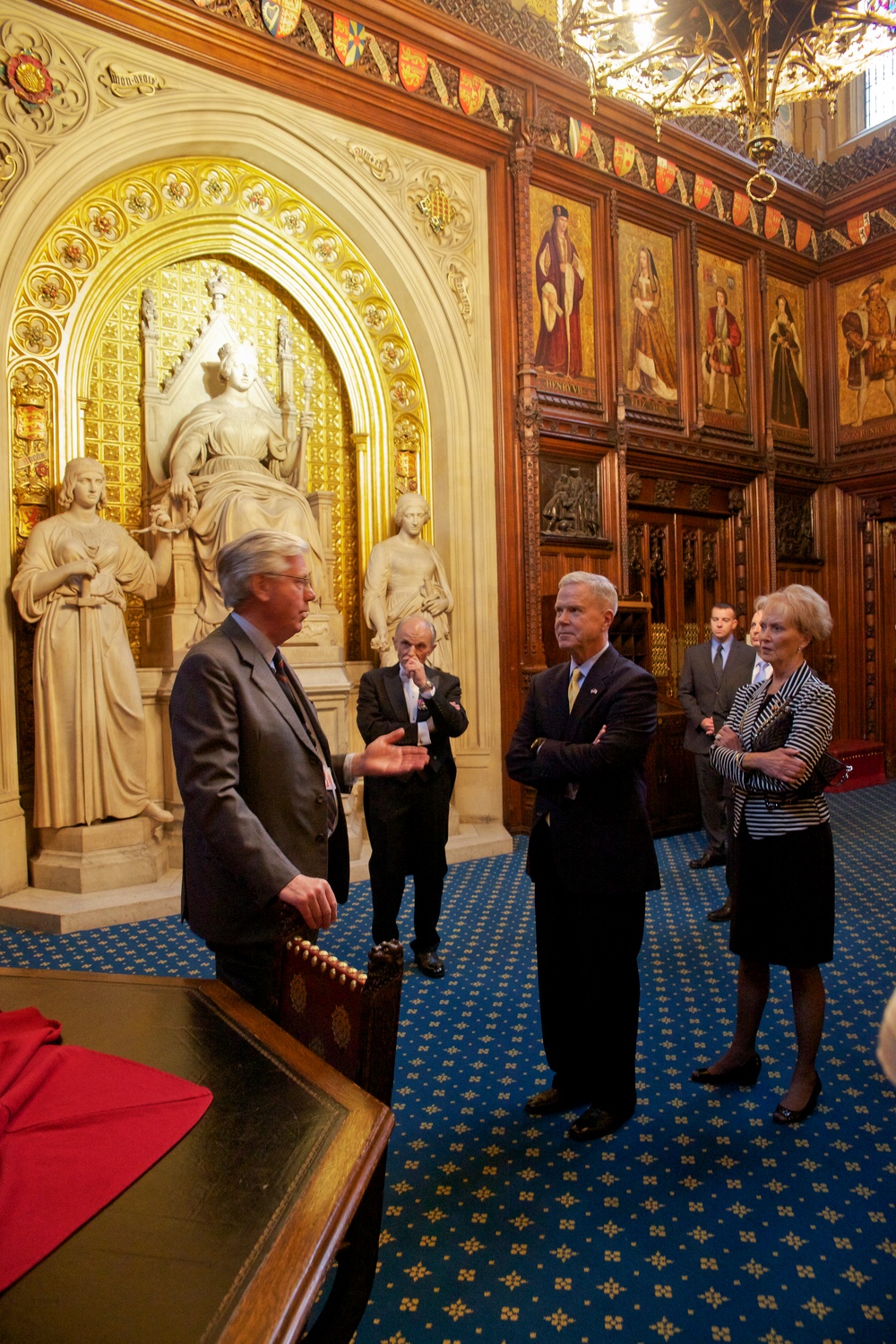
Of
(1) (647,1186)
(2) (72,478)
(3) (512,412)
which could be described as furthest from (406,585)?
(1) (647,1186)

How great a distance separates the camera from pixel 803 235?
1111cm

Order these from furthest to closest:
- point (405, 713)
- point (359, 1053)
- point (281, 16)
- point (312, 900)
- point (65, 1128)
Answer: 1. point (281, 16)
2. point (405, 713)
3. point (312, 900)
4. point (359, 1053)
5. point (65, 1128)

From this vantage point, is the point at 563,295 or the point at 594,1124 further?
the point at 563,295

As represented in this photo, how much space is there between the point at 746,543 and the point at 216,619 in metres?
6.86

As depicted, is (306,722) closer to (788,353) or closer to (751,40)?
(751,40)

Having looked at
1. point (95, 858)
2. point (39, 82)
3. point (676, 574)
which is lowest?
point (95, 858)

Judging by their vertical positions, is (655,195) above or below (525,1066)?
above

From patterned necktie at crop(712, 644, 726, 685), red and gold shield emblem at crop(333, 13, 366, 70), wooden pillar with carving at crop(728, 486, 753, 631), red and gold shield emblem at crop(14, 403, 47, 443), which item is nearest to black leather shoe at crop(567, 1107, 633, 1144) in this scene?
patterned necktie at crop(712, 644, 726, 685)

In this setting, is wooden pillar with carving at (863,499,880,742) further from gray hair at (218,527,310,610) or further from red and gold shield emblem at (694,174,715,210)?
gray hair at (218,527,310,610)

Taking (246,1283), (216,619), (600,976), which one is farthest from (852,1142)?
(216,619)

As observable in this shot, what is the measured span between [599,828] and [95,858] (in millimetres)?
3916

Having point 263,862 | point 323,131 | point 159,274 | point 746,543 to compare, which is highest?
point 323,131

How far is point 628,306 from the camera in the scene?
30.4ft

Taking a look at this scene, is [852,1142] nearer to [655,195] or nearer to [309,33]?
[309,33]
